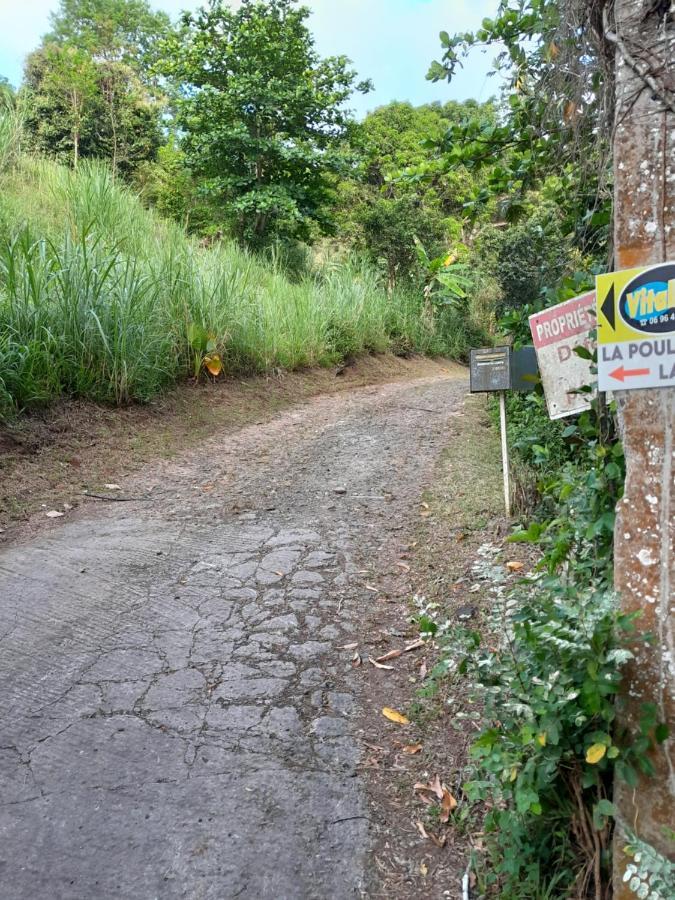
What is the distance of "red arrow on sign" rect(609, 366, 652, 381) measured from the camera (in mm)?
1757

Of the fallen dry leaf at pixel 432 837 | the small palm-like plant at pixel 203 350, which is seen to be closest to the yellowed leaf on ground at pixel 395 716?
the fallen dry leaf at pixel 432 837

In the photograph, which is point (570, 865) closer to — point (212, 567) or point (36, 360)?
point (212, 567)

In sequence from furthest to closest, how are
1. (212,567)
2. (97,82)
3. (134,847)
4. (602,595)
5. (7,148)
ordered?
(97,82) < (7,148) < (212,567) < (134,847) < (602,595)

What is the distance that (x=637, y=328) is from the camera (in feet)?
5.85

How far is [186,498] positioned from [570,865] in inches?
166

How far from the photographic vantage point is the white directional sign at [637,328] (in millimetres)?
1724

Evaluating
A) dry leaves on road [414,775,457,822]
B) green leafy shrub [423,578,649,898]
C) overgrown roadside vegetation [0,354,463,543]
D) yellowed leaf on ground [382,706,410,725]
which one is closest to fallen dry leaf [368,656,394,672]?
yellowed leaf on ground [382,706,410,725]

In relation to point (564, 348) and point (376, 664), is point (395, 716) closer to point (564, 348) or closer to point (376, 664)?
point (376, 664)

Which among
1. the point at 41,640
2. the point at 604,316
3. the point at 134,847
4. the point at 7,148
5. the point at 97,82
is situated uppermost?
the point at 97,82

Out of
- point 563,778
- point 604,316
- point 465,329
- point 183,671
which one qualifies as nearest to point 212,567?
point 183,671

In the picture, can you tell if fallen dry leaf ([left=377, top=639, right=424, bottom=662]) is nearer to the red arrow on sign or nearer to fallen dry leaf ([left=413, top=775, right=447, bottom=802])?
fallen dry leaf ([left=413, top=775, right=447, bottom=802])

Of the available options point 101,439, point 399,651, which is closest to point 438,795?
point 399,651

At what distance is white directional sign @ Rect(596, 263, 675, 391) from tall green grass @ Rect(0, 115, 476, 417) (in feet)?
17.6

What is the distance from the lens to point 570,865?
1.87 meters
